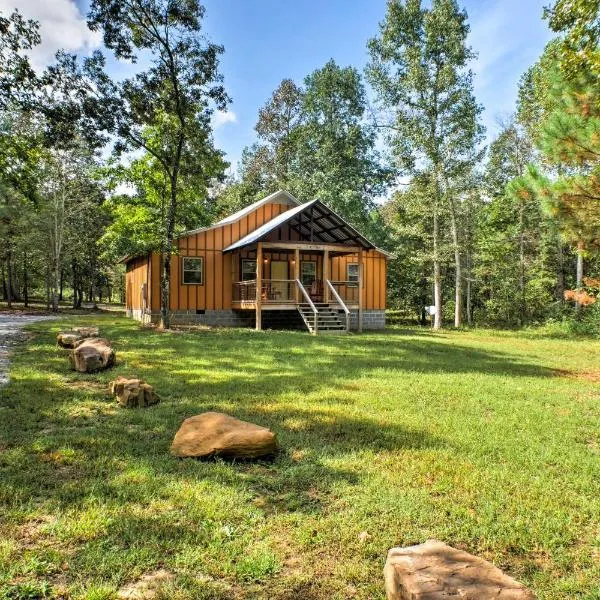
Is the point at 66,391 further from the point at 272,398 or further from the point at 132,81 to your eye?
the point at 132,81

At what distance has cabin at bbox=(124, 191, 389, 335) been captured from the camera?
56.1 feet

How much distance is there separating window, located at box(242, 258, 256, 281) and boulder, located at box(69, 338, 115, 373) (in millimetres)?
11144

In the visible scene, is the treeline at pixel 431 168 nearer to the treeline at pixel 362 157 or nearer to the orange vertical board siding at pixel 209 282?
the treeline at pixel 362 157

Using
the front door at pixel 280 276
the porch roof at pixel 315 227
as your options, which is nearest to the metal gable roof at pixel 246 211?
the porch roof at pixel 315 227

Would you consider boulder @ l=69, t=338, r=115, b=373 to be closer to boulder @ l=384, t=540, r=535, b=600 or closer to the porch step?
boulder @ l=384, t=540, r=535, b=600

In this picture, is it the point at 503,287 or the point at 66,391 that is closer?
the point at 66,391

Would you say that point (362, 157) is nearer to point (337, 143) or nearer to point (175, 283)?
point (337, 143)

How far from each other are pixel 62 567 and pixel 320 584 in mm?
1460

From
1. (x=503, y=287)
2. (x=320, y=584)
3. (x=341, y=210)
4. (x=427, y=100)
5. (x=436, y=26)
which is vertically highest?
(x=436, y=26)

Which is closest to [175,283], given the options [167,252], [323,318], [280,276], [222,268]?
[222,268]

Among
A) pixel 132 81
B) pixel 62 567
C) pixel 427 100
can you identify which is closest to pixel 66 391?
pixel 62 567

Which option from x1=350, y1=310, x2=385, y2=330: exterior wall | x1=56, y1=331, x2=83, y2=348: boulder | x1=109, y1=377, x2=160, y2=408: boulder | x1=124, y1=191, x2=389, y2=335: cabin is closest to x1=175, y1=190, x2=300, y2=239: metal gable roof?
x1=124, y1=191, x2=389, y2=335: cabin

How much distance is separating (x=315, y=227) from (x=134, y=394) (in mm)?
14097

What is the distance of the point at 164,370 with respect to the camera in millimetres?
8312
